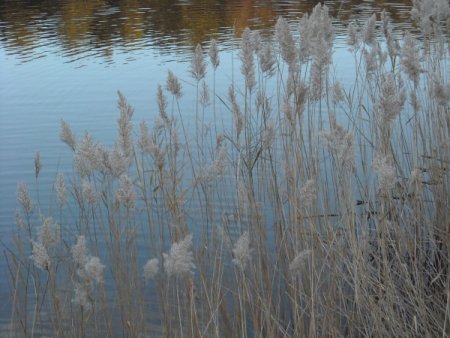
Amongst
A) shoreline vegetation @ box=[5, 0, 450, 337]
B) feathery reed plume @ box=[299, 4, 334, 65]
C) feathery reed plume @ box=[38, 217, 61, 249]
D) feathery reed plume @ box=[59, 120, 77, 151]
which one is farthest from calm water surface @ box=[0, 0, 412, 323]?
feathery reed plume @ box=[38, 217, 61, 249]

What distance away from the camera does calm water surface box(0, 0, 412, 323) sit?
6.59 metres

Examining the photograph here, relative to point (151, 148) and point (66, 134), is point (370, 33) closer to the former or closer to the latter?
point (151, 148)

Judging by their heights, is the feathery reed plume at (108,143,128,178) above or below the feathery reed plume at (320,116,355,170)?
below

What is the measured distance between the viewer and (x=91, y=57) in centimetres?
1077

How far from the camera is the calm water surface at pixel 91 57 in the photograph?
6.59 meters

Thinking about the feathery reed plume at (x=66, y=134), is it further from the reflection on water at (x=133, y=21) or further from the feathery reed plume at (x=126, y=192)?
the reflection on water at (x=133, y=21)

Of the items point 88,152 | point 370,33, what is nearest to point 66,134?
point 88,152

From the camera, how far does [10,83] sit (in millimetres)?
9086

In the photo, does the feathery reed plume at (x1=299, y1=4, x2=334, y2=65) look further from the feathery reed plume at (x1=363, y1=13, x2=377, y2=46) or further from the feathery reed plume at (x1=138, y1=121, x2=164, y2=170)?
the feathery reed plume at (x1=138, y1=121, x2=164, y2=170)

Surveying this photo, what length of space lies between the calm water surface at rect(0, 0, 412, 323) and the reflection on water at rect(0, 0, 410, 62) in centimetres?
2

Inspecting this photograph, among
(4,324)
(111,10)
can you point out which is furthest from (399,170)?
(111,10)

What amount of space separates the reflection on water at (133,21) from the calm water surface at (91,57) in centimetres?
2

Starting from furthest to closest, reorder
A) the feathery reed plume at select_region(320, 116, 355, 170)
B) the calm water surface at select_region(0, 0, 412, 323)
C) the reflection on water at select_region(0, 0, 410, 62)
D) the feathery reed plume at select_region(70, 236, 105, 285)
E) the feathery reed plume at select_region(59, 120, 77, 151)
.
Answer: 1. the reflection on water at select_region(0, 0, 410, 62)
2. the calm water surface at select_region(0, 0, 412, 323)
3. the feathery reed plume at select_region(59, 120, 77, 151)
4. the feathery reed plume at select_region(320, 116, 355, 170)
5. the feathery reed plume at select_region(70, 236, 105, 285)

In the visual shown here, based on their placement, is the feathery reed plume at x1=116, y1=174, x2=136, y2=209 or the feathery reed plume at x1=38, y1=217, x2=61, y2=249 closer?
the feathery reed plume at x1=38, y1=217, x2=61, y2=249
